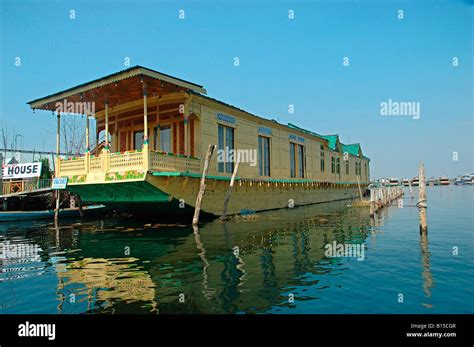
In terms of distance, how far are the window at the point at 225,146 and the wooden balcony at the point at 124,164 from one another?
→ 2.49 metres

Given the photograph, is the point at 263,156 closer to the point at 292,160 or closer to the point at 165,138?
the point at 292,160

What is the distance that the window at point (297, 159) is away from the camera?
2944 centimetres

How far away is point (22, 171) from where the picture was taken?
1025 inches

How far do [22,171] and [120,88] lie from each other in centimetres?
1452

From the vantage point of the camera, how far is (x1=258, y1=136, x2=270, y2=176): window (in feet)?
80.8

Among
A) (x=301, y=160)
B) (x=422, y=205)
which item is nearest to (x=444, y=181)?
(x=301, y=160)

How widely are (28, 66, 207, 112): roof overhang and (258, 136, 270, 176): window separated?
8276 millimetres

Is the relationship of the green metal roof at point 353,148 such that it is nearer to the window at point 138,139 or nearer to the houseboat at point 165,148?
the houseboat at point 165,148

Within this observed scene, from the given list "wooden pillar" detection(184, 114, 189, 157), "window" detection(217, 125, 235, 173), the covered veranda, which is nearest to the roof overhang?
the covered veranda

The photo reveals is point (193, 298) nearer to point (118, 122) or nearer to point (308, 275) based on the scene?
point (308, 275)

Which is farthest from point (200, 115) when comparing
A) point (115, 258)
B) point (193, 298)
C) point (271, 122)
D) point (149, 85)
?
point (193, 298)

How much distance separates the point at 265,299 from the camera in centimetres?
611

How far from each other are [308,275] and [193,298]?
2855mm

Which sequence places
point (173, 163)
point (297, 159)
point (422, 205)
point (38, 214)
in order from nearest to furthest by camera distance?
point (422, 205)
point (173, 163)
point (38, 214)
point (297, 159)
